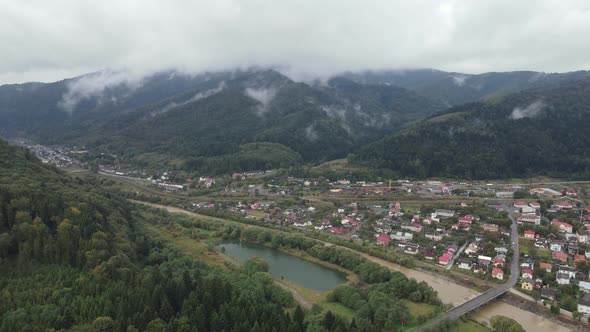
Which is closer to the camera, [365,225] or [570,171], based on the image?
[365,225]

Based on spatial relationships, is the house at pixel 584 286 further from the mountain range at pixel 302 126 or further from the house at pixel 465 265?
the mountain range at pixel 302 126

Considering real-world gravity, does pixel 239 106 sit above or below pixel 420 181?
above

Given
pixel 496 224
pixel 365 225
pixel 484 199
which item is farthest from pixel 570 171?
pixel 365 225

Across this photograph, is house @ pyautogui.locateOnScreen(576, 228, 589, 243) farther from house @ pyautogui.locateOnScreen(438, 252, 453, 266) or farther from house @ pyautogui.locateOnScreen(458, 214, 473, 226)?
house @ pyautogui.locateOnScreen(438, 252, 453, 266)

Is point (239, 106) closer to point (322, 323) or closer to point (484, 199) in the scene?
point (484, 199)

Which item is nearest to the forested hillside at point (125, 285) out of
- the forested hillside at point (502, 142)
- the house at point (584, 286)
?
the house at point (584, 286)

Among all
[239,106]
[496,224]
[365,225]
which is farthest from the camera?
[239,106]

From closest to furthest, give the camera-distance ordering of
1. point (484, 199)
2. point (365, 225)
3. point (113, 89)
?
point (365, 225)
point (484, 199)
point (113, 89)
